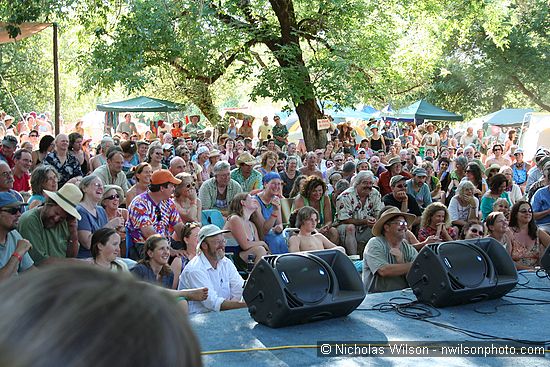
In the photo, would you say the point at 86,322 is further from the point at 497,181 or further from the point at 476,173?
the point at 476,173

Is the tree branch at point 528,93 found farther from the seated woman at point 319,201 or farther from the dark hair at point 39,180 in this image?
the dark hair at point 39,180

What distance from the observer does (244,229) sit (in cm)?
704

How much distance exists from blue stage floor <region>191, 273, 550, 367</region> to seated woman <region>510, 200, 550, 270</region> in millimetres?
2135

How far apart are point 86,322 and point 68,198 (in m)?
5.22

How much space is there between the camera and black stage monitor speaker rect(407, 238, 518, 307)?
477 centimetres

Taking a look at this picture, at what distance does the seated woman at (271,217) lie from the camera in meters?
7.41

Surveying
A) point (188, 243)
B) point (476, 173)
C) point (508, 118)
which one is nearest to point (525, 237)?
point (476, 173)

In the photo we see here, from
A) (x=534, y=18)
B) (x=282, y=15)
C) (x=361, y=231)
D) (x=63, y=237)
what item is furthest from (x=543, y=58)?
(x=63, y=237)

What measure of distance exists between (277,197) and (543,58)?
26.9m

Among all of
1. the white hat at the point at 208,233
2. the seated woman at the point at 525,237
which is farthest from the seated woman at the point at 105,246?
the seated woman at the point at 525,237

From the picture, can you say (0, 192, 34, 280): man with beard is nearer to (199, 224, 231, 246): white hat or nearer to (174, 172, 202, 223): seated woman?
(199, 224, 231, 246): white hat

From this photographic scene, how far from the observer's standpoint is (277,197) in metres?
7.80

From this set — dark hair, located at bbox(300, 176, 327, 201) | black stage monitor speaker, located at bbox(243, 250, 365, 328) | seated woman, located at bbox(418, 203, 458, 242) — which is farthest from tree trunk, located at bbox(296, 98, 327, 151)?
black stage monitor speaker, located at bbox(243, 250, 365, 328)

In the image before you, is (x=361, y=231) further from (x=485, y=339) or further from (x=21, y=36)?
(x=21, y=36)
